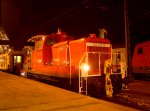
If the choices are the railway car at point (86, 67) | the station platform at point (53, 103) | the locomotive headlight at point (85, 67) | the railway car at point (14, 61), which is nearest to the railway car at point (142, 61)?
the railway car at point (86, 67)

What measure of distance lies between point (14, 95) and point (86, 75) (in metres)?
3.56

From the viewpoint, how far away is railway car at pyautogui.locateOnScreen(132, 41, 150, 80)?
18672mm

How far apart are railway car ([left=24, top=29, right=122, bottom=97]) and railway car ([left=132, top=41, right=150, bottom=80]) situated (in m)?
6.92

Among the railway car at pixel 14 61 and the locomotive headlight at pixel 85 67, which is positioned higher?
the railway car at pixel 14 61

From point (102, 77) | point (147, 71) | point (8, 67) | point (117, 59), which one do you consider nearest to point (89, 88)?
point (102, 77)

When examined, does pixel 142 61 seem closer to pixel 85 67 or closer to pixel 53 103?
pixel 85 67

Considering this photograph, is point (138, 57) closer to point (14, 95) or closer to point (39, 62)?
point (39, 62)

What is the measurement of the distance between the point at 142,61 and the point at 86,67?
31.0ft

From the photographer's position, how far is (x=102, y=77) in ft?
38.7

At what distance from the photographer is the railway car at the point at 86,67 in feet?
37.2

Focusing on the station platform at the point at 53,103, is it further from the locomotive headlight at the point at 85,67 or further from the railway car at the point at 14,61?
the railway car at the point at 14,61

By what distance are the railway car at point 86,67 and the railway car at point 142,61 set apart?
6.92m

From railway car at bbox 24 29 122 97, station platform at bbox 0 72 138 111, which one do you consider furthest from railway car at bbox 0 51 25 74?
station platform at bbox 0 72 138 111

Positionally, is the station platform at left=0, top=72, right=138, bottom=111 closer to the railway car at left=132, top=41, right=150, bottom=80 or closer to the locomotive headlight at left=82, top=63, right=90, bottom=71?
the locomotive headlight at left=82, top=63, right=90, bottom=71
